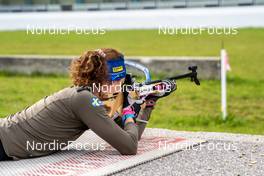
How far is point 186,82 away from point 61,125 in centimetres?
787

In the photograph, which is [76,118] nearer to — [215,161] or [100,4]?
[215,161]

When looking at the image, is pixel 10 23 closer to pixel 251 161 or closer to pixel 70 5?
pixel 70 5

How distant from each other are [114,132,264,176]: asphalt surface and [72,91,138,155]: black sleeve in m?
0.25

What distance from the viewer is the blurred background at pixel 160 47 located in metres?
10.5

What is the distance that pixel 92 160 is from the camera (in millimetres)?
5465

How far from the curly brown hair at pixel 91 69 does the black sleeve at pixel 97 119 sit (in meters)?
0.14

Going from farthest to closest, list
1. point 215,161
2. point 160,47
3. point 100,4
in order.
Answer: point 100,4, point 160,47, point 215,161

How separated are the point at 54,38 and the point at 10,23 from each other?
2151 millimetres

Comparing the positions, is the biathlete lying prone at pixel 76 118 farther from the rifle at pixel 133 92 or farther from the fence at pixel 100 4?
the fence at pixel 100 4

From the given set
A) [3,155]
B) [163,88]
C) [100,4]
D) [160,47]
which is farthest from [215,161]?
[100,4]

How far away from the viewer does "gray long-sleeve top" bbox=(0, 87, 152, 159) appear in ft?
17.5

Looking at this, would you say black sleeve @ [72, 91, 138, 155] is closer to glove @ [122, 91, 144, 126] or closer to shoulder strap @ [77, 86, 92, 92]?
shoulder strap @ [77, 86, 92, 92]

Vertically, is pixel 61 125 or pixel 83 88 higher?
pixel 83 88

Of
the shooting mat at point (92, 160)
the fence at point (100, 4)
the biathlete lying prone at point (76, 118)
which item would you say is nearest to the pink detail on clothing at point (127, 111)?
the biathlete lying prone at point (76, 118)
